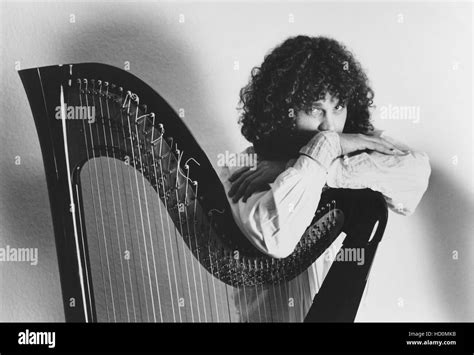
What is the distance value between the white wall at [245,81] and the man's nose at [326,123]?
16cm

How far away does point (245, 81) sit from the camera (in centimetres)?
191

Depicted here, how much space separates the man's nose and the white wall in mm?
162

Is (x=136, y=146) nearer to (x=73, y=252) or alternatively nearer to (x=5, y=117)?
(x=73, y=252)

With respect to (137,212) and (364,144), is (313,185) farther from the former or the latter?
(137,212)

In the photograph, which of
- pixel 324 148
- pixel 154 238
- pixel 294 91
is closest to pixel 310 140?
pixel 324 148

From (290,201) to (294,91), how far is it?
0.34m

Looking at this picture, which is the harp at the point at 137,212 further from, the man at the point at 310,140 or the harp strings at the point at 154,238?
the man at the point at 310,140

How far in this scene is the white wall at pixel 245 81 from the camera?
1911 millimetres

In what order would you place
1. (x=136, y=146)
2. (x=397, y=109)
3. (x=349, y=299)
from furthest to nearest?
(x=397, y=109), (x=349, y=299), (x=136, y=146)

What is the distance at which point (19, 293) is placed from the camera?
75.4 inches

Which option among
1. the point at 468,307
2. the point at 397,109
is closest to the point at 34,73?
the point at 397,109

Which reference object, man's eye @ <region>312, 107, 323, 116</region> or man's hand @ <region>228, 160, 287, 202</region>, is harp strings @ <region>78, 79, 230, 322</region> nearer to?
man's hand @ <region>228, 160, 287, 202</region>

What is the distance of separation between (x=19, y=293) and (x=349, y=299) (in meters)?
1.03

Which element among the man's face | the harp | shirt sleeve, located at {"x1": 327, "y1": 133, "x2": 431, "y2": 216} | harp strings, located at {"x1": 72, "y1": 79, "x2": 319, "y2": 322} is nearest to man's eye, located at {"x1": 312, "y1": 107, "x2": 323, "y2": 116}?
the man's face
